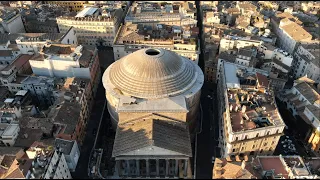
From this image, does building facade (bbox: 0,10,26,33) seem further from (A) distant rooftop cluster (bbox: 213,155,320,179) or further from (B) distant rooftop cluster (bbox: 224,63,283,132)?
(A) distant rooftop cluster (bbox: 213,155,320,179)

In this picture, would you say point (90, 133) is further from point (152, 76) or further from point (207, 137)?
point (207, 137)

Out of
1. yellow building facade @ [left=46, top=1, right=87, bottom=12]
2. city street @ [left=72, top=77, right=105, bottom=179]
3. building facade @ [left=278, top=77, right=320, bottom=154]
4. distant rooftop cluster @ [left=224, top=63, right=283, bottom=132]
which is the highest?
yellow building facade @ [left=46, top=1, right=87, bottom=12]

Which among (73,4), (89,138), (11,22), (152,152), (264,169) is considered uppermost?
(11,22)

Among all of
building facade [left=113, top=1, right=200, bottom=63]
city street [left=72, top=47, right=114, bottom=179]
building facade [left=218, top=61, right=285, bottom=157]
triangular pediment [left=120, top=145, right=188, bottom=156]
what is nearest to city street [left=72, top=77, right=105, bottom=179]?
city street [left=72, top=47, right=114, bottom=179]

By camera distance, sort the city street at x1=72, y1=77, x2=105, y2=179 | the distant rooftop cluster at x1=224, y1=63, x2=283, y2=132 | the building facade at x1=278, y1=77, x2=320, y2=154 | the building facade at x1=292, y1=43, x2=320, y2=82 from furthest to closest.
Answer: the building facade at x1=292, y1=43, x2=320, y2=82 → the building facade at x1=278, y1=77, x2=320, y2=154 → the city street at x1=72, y1=77, x2=105, y2=179 → the distant rooftop cluster at x1=224, y1=63, x2=283, y2=132

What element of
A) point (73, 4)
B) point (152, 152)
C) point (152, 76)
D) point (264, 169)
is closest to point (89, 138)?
point (152, 152)

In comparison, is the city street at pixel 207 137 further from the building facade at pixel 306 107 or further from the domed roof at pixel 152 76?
the building facade at pixel 306 107

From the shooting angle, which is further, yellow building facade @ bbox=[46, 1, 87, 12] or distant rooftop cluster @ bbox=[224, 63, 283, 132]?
yellow building facade @ bbox=[46, 1, 87, 12]

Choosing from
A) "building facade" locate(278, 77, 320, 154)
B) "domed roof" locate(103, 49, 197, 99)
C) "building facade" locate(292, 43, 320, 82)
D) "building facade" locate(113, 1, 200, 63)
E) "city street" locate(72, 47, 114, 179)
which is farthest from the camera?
"building facade" locate(113, 1, 200, 63)

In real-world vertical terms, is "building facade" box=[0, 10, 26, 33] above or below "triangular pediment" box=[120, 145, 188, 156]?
above

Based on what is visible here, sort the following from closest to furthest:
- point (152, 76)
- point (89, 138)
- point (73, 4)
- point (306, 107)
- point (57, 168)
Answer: point (57, 168) < point (152, 76) < point (306, 107) < point (89, 138) < point (73, 4)
